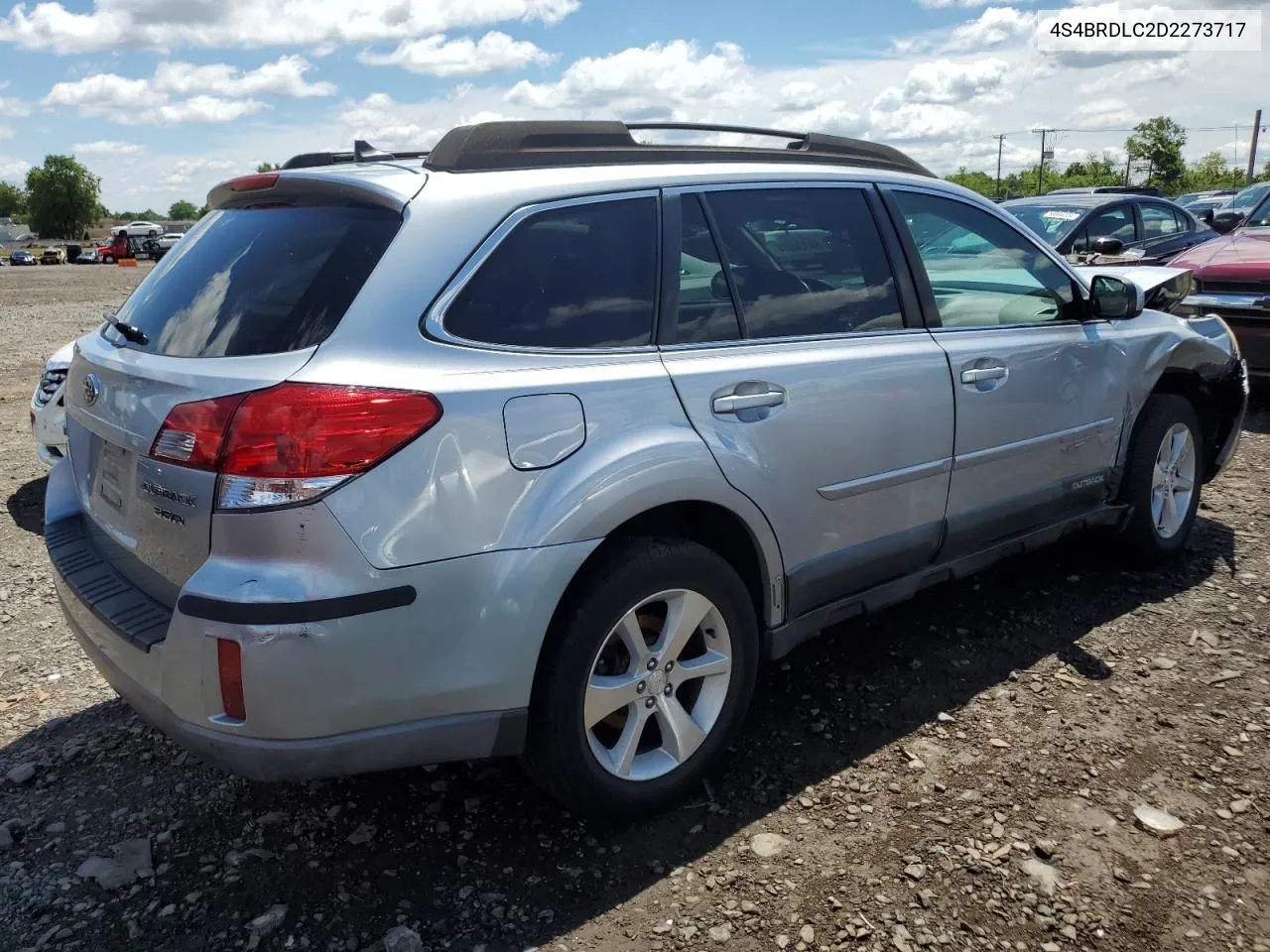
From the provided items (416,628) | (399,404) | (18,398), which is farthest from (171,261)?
(18,398)

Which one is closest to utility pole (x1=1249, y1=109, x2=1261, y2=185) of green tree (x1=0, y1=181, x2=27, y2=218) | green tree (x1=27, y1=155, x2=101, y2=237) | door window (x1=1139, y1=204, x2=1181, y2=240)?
door window (x1=1139, y1=204, x2=1181, y2=240)

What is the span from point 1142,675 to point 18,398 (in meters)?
9.46

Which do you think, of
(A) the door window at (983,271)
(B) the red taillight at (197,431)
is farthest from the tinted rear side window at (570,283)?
(A) the door window at (983,271)

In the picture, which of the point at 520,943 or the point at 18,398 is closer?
the point at 520,943

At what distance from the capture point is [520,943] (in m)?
2.43

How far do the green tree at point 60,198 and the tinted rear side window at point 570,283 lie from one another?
130 meters

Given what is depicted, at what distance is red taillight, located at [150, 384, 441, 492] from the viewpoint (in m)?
2.20

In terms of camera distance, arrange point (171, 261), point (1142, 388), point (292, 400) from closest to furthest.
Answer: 1. point (292, 400)
2. point (171, 261)
3. point (1142, 388)

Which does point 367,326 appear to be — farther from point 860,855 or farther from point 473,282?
point 860,855

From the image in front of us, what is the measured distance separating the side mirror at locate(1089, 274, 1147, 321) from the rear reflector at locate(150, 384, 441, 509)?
307cm

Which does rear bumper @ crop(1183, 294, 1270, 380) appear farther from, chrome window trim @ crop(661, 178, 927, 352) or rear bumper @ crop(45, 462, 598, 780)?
rear bumper @ crop(45, 462, 598, 780)

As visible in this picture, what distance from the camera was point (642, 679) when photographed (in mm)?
2748

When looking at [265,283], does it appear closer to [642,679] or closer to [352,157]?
[352,157]

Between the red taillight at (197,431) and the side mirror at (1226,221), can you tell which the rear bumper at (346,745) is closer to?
the red taillight at (197,431)
